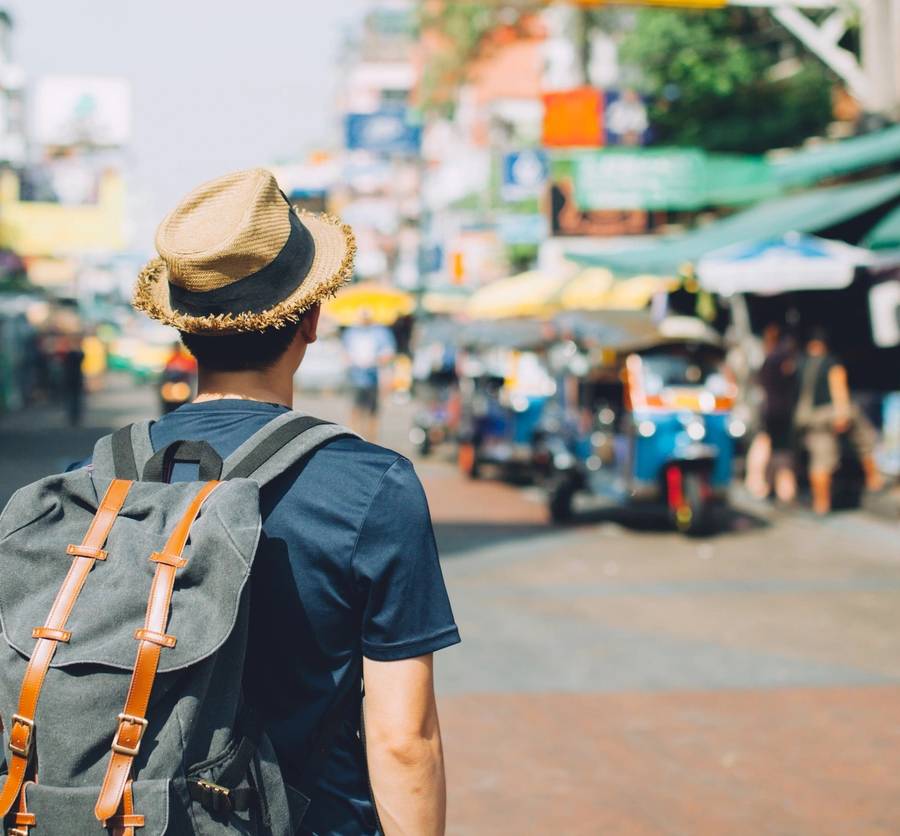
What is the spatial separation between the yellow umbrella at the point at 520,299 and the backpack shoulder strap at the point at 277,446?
17416mm

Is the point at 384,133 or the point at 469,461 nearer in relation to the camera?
the point at 469,461

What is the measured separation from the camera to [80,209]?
50312mm

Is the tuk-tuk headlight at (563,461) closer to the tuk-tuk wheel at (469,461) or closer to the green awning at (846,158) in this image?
the green awning at (846,158)

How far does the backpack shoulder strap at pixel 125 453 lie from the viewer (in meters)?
2.10

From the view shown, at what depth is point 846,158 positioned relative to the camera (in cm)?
1289

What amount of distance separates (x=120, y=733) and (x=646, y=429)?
10847 mm

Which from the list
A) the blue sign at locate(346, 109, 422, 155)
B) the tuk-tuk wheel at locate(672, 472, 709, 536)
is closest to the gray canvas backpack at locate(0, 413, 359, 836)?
the tuk-tuk wheel at locate(672, 472, 709, 536)

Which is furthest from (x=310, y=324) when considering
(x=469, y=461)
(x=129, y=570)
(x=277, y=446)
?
(x=469, y=461)

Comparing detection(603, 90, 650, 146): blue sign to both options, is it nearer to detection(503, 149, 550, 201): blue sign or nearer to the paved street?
detection(503, 149, 550, 201): blue sign

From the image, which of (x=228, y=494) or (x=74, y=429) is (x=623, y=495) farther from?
(x=74, y=429)

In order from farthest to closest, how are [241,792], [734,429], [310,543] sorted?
[734,429], [310,543], [241,792]

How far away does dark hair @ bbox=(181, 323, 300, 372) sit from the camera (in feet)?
7.29

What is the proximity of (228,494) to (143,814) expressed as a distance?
1.41 ft

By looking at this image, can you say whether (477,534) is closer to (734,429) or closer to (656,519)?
(656,519)
